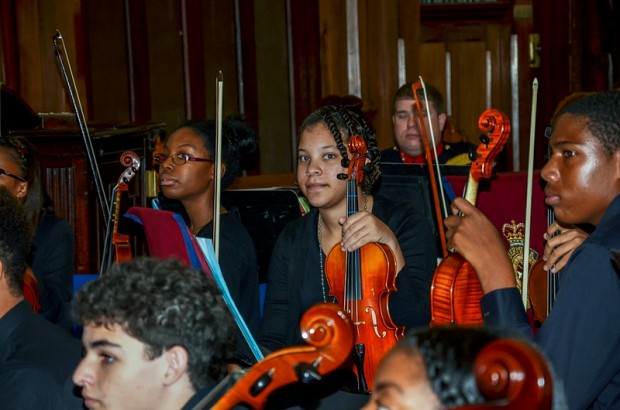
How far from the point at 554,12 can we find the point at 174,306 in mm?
4995

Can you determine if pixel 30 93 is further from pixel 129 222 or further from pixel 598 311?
pixel 598 311

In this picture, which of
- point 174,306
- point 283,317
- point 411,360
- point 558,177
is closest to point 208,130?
point 283,317

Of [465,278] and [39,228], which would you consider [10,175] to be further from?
[465,278]

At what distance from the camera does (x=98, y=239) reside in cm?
385

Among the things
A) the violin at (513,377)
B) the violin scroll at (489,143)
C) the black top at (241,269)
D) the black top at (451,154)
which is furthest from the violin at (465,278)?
the black top at (451,154)

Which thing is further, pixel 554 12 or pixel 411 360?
pixel 554 12

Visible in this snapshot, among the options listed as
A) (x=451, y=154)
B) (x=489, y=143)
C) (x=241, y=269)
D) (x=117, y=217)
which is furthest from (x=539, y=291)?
(x=451, y=154)

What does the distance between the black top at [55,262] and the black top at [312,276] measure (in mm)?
735

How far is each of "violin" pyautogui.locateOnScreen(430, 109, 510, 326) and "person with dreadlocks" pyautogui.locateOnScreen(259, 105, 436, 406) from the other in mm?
337

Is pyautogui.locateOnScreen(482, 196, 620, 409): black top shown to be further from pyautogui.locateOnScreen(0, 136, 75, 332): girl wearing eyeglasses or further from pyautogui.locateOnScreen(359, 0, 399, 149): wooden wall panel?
pyautogui.locateOnScreen(359, 0, 399, 149): wooden wall panel

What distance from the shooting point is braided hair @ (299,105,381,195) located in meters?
2.75

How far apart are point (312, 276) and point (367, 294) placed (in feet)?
0.85

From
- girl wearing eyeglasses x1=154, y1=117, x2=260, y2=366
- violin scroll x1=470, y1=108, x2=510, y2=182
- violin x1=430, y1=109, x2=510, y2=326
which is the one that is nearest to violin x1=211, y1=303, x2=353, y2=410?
violin x1=430, y1=109, x2=510, y2=326

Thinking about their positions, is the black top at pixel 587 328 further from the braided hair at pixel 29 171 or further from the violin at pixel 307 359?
the braided hair at pixel 29 171
